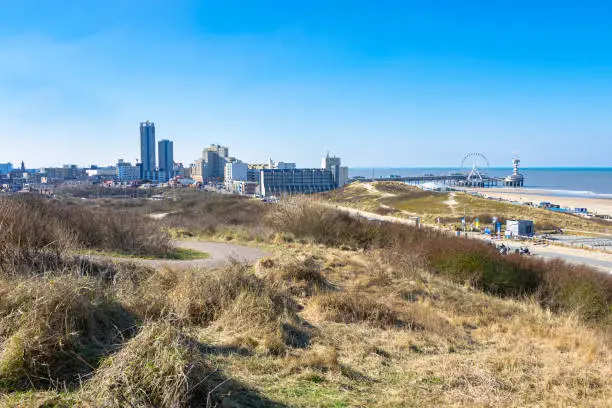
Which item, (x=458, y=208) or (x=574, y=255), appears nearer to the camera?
(x=574, y=255)

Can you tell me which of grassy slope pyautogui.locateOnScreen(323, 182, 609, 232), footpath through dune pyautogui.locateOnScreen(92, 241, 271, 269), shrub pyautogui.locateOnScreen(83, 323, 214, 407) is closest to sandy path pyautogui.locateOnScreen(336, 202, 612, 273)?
footpath through dune pyautogui.locateOnScreen(92, 241, 271, 269)

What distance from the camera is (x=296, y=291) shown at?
467 inches

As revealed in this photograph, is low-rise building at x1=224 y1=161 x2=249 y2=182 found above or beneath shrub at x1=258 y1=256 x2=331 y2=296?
above

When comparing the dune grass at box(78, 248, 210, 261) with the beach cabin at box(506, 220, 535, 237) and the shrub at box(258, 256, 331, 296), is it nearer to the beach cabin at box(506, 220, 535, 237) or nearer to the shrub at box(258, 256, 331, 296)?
the shrub at box(258, 256, 331, 296)

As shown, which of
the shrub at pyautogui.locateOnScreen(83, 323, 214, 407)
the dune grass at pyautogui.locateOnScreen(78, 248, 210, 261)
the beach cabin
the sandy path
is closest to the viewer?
the shrub at pyautogui.locateOnScreen(83, 323, 214, 407)

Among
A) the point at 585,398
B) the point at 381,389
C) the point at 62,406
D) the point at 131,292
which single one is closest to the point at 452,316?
the point at 585,398

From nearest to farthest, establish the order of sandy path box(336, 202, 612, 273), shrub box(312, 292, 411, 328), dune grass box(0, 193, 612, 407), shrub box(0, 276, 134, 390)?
dune grass box(0, 193, 612, 407), shrub box(0, 276, 134, 390), shrub box(312, 292, 411, 328), sandy path box(336, 202, 612, 273)

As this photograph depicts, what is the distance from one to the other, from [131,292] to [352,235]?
17546mm

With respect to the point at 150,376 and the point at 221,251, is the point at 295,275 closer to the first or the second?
the point at 221,251

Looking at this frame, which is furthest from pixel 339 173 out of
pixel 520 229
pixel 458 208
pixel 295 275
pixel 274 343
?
pixel 274 343

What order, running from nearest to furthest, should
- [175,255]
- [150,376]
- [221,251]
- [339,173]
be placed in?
[150,376] < [175,255] < [221,251] < [339,173]

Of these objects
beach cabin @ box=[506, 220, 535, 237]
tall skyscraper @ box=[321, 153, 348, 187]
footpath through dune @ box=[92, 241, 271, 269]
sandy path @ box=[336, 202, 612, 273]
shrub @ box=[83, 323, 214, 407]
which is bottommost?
sandy path @ box=[336, 202, 612, 273]

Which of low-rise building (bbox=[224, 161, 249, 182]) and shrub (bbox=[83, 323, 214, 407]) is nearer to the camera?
shrub (bbox=[83, 323, 214, 407])

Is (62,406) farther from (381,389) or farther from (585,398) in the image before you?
(585,398)
